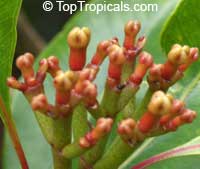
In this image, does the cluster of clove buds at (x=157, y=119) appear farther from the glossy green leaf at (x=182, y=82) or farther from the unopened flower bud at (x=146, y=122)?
the glossy green leaf at (x=182, y=82)

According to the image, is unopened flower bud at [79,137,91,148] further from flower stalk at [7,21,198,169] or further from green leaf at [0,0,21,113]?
green leaf at [0,0,21,113]

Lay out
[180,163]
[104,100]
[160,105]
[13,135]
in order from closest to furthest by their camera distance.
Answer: [160,105] → [104,100] → [13,135] → [180,163]

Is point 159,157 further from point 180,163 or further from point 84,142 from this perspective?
point 84,142

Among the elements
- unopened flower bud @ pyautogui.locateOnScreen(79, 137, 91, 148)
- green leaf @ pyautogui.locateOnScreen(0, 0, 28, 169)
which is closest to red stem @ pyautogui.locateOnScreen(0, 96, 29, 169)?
green leaf @ pyautogui.locateOnScreen(0, 0, 28, 169)

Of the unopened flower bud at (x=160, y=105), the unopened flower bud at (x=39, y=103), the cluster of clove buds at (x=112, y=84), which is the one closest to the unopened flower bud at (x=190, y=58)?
the cluster of clove buds at (x=112, y=84)

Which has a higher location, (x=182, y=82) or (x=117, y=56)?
(x=117, y=56)

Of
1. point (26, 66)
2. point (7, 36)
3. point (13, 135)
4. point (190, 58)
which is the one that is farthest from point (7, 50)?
point (190, 58)

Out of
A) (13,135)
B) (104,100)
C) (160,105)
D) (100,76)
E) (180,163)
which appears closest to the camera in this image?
(160,105)
